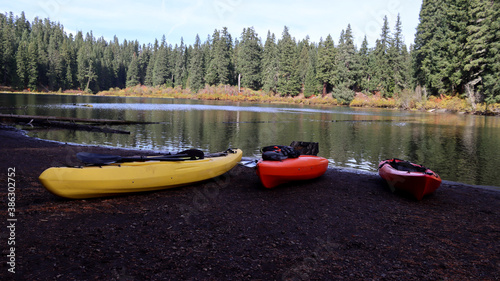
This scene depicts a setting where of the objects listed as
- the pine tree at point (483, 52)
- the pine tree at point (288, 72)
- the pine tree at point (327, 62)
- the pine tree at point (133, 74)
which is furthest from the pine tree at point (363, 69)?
the pine tree at point (133, 74)

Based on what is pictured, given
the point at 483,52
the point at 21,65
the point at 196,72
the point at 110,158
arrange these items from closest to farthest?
the point at 110,158 → the point at 483,52 → the point at 21,65 → the point at 196,72

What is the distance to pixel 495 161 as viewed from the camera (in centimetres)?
1655

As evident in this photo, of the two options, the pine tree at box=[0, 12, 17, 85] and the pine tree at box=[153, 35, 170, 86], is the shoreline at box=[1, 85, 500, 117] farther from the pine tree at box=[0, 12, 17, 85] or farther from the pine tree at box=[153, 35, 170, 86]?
the pine tree at box=[0, 12, 17, 85]

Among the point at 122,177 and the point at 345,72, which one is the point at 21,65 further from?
the point at 122,177

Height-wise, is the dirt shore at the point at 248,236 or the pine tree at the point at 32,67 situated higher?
the pine tree at the point at 32,67

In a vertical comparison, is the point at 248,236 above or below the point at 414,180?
below

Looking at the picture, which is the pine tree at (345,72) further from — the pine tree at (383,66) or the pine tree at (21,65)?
the pine tree at (21,65)

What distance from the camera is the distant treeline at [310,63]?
52.2m

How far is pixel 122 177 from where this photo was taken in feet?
25.3

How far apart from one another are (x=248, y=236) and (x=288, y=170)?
4.05m

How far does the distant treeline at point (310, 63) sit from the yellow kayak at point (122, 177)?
5611 centimetres

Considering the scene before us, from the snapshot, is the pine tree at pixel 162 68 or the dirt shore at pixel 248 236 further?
the pine tree at pixel 162 68

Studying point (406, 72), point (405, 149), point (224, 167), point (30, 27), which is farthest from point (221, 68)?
point (30, 27)

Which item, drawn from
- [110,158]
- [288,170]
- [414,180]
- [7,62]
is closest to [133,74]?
[7,62]
